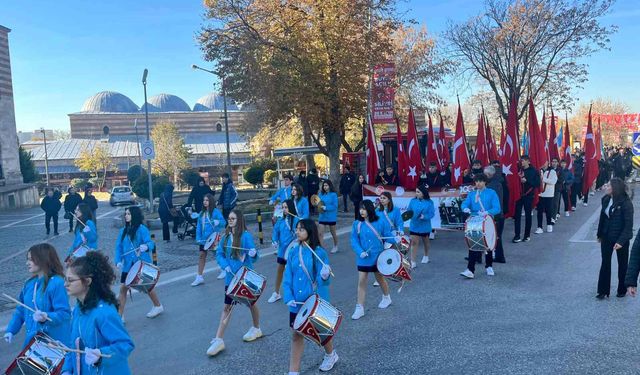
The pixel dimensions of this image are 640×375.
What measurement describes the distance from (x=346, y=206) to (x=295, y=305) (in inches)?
587

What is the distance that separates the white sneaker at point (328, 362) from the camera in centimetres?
539

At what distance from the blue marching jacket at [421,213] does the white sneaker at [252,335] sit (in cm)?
424

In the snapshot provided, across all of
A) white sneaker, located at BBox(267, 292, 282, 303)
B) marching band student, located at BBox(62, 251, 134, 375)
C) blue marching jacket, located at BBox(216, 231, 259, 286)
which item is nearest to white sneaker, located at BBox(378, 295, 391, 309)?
white sneaker, located at BBox(267, 292, 282, 303)

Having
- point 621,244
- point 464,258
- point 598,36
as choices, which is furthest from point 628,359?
point 598,36

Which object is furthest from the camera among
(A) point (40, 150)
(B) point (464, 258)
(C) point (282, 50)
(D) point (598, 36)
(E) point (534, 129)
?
(A) point (40, 150)

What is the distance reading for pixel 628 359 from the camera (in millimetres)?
5234

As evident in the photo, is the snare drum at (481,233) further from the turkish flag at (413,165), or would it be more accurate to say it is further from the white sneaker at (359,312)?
the turkish flag at (413,165)

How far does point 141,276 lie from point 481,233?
5.29 meters

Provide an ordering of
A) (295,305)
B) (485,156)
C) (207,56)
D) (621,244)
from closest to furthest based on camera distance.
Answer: (295,305), (621,244), (485,156), (207,56)

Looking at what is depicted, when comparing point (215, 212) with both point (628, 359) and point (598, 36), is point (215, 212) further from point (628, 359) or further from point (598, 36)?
point (598, 36)

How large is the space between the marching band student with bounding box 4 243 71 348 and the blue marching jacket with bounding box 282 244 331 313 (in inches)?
78.8

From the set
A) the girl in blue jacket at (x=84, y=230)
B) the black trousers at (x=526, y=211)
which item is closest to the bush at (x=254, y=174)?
the black trousers at (x=526, y=211)

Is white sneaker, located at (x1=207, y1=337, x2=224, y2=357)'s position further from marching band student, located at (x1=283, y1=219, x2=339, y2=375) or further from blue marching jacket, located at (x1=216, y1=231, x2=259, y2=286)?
marching band student, located at (x1=283, y1=219, x2=339, y2=375)

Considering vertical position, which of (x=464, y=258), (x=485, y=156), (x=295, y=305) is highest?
(x=485, y=156)
